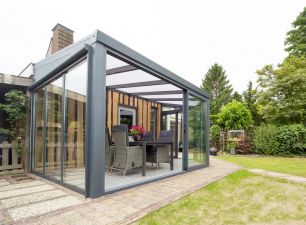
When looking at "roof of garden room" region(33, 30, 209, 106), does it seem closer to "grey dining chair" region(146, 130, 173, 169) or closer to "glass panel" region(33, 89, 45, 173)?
"glass panel" region(33, 89, 45, 173)

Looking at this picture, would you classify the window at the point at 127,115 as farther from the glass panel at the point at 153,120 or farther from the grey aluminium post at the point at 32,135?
the grey aluminium post at the point at 32,135

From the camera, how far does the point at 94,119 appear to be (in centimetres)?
391

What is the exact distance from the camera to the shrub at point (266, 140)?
12195 millimetres

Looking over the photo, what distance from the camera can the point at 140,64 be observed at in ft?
16.6

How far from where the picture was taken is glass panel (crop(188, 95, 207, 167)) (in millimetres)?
7059

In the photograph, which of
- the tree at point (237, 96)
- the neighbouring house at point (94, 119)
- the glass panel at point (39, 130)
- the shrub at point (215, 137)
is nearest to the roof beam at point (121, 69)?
the neighbouring house at point (94, 119)

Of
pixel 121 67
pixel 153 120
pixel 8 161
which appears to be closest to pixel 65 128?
pixel 121 67

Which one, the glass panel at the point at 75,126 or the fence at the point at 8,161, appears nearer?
the glass panel at the point at 75,126

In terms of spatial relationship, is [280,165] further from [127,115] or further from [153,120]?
[127,115]

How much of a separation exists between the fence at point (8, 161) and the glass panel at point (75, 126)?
2.23 m

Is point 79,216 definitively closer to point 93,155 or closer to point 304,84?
point 93,155

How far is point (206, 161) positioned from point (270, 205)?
14.3ft

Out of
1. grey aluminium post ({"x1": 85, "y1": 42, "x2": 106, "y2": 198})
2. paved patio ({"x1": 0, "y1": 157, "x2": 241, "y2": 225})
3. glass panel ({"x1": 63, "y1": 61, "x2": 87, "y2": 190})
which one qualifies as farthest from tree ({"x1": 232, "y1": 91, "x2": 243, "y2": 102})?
grey aluminium post ({"x1": 85, "y1": 42, "x2": 106, "y2": 198})

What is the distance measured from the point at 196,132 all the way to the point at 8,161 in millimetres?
5363
